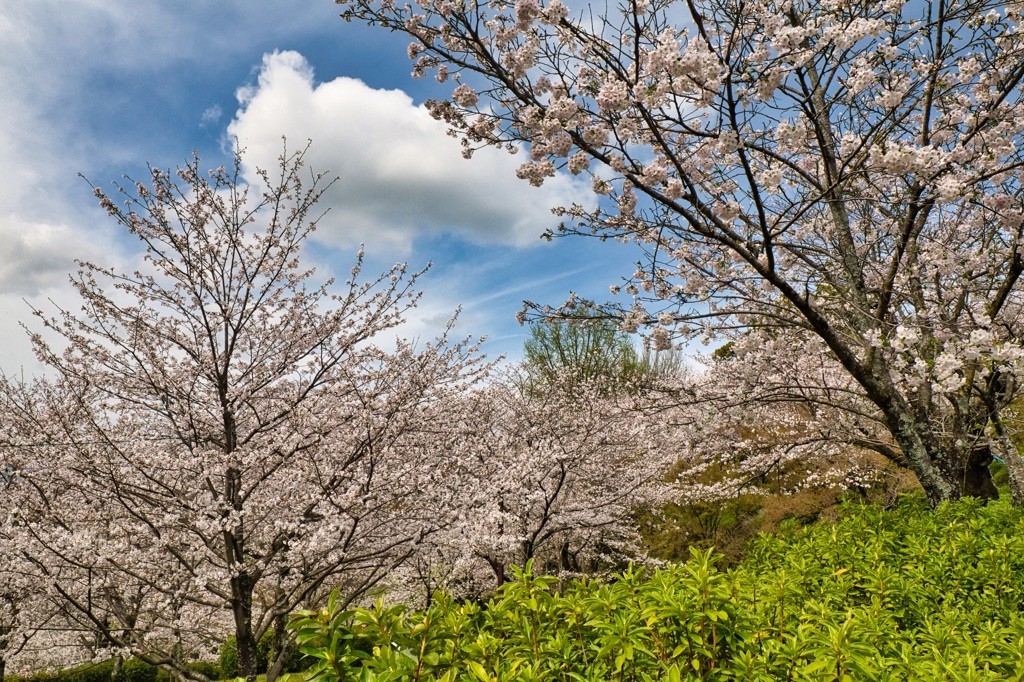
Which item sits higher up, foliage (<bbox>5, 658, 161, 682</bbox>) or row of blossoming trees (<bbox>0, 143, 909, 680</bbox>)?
row of blossoming trees (<bbox>0, 143, 909, 680</bbox>)

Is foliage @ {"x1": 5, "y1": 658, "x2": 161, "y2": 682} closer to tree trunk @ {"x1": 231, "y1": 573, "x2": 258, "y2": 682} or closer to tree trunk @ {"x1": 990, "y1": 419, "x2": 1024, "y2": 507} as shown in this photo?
tree trunk @ {"x1": 231, "y1": 573, "x2": 258, "y2": 682}

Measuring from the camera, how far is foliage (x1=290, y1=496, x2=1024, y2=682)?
191cm

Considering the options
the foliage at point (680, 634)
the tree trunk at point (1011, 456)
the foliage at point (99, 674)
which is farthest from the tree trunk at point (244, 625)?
the foliage at point (99, 674)

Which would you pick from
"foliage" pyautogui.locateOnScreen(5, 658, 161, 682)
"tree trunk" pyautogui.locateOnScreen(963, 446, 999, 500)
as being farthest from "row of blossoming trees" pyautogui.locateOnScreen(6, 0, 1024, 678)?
"foliage" pyautogui.locateOnScreen(5, 658, 161, 682)

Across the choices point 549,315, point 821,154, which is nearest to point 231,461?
point 549,315

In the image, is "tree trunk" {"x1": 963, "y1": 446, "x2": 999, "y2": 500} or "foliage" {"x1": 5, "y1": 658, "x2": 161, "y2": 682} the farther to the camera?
"foliage" {"x1": 5, "y1": 658, "x2": 161, "y2": 682}

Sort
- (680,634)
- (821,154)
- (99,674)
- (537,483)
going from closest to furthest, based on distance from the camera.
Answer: (680,634), (821,154), (537,483), (99,674)

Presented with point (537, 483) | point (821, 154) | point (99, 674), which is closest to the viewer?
point (821, 154)

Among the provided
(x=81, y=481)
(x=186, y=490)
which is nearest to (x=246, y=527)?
(x=186, y=490)

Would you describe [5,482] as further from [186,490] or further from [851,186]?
[851,186]

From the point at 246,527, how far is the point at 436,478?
2128mm

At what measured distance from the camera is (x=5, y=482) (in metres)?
8.09

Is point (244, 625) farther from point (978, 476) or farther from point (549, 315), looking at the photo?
point (978, 476)

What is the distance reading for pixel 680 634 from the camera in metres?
2.19
